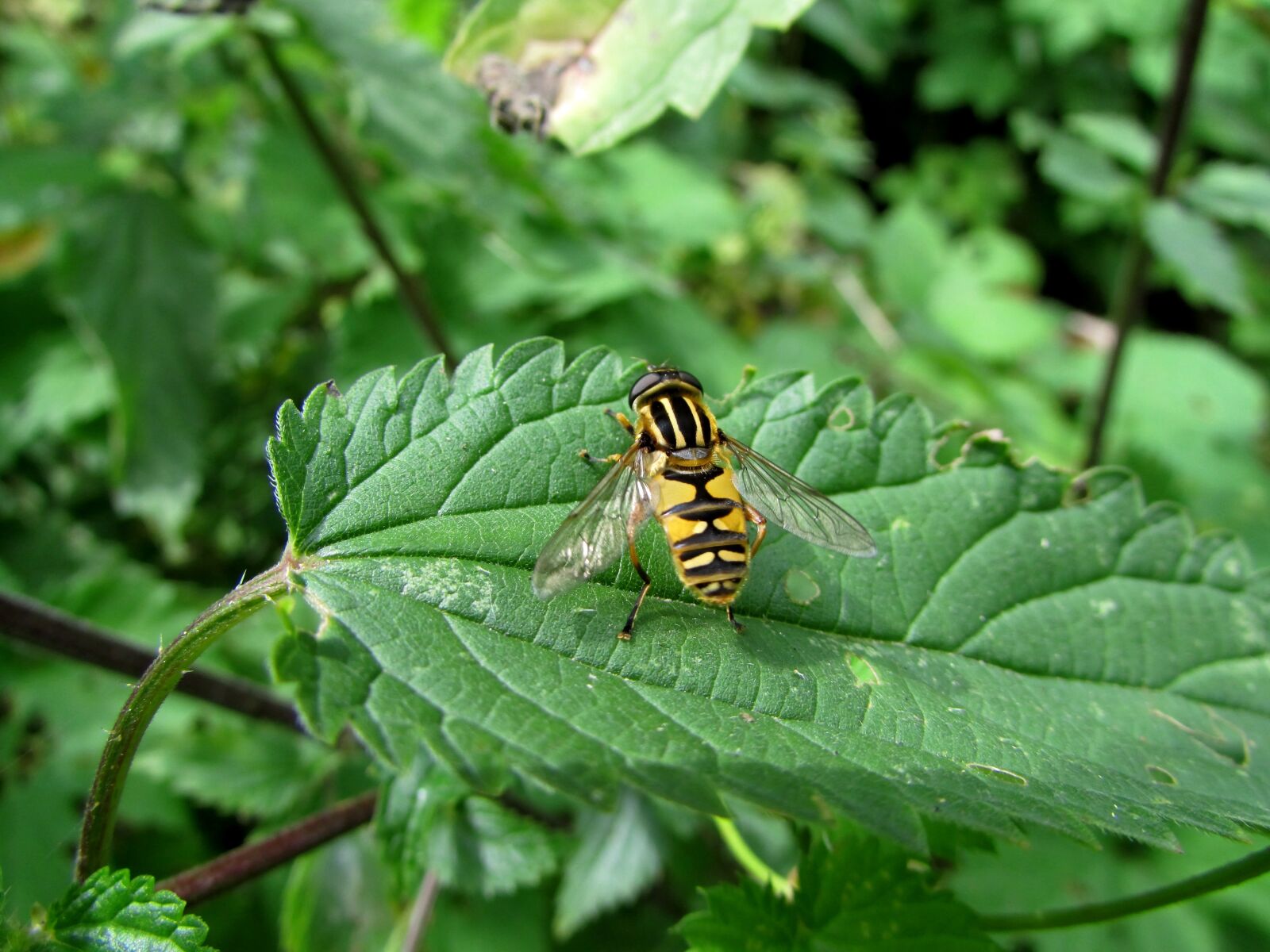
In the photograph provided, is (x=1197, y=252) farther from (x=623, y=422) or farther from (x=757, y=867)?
(x=757, y=867)

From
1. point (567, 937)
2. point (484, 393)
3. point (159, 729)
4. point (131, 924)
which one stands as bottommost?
point (567, 937)

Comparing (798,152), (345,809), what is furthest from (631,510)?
(798,152)

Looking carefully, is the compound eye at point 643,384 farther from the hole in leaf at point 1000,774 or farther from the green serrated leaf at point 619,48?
the hole in leaf at point 1000,774

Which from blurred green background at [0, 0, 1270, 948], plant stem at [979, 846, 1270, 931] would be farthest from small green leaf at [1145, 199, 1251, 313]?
plant stem at [979, 846, 1270, 931]

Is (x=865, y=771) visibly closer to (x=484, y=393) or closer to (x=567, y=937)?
(x=484, y=393)

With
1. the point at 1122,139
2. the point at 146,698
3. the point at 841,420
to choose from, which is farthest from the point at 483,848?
the point at 1122,139

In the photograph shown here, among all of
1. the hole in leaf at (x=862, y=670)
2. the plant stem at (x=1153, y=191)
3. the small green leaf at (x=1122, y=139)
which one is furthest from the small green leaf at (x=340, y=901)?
the small green leaf at (x=1122, y=139)

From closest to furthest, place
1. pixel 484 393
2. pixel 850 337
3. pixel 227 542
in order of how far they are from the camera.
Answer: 1. pixel 484 393
2. pixel 227 542
3. pixel 850 337
